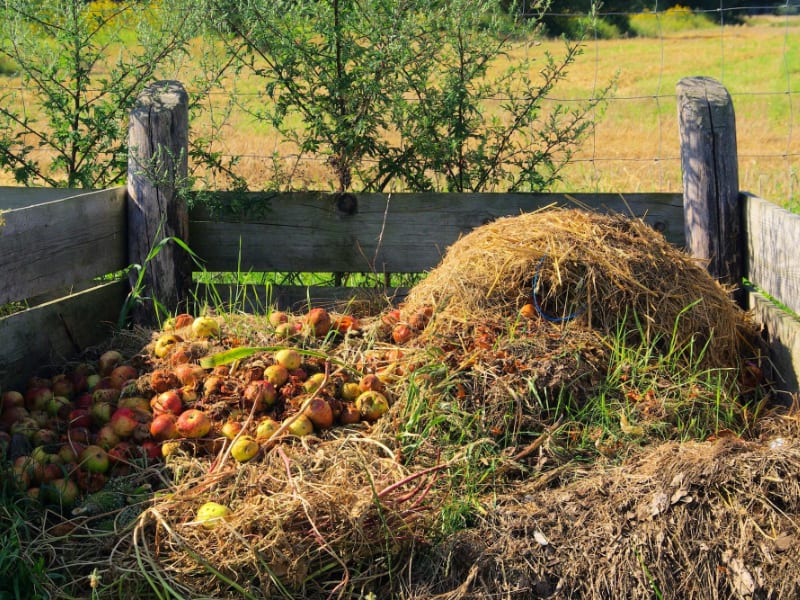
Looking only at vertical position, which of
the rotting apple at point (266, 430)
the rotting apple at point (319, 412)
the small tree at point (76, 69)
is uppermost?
the small tree at point (76, 69)

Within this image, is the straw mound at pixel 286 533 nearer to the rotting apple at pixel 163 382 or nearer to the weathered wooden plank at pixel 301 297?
the rotting apple at pixel 163 382

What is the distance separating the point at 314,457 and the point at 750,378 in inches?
82.3

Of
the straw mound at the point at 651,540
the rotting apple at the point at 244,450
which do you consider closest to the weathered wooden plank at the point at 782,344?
the straw mound at the point at 651,540

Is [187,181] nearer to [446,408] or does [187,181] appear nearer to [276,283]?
[276,283]

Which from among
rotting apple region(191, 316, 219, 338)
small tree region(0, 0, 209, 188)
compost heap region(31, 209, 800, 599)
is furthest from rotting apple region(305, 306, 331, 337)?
small tree region(0, 0, 209, 188)

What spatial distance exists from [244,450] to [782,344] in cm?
245

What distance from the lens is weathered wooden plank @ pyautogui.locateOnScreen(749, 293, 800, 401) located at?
3.87 m

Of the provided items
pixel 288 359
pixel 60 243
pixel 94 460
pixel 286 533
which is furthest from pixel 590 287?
pixel 60 243

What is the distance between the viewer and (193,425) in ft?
11.2

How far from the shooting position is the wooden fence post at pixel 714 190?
4.47m

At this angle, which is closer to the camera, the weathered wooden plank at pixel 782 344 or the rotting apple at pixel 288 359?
the rotting apple at pixel 288 359

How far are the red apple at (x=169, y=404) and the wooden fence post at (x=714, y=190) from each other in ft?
8.77

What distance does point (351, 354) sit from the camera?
12.9 feet

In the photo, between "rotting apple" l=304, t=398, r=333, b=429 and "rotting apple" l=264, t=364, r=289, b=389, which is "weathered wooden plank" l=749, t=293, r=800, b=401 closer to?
"rotting apple" l=304, t=398, r=333, b=429
